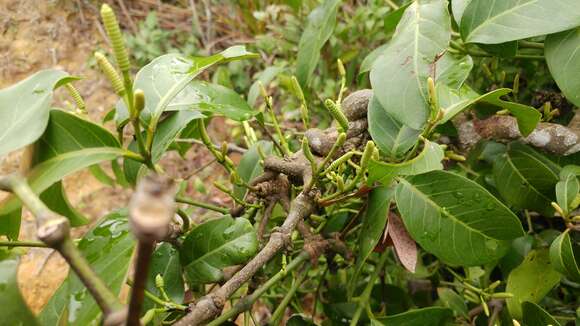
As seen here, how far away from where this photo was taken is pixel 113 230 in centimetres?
60

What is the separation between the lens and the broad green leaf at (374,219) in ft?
2.24

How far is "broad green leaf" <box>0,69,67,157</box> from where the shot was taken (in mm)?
508

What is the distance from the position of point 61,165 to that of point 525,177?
693 mm

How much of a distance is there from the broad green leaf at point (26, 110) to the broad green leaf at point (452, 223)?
1.45ft

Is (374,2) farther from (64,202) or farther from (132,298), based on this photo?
(132,298)

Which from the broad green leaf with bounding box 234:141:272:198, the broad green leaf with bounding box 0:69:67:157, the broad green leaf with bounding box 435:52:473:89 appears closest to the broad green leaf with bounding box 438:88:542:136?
the broad green leaf with bounding box 435:52:473:89

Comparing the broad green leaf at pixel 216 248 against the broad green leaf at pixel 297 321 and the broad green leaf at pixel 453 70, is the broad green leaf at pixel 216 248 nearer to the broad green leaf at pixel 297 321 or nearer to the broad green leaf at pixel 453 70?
the broad green leaf at pixel 297 321

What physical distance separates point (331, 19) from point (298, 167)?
0.38 metres

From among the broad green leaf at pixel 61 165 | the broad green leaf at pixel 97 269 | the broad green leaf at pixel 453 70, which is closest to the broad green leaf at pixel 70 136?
the broad green leaf at pixel 61 165

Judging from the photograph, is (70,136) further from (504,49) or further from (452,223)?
(504,49)

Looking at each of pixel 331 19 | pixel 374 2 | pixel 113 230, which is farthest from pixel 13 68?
pixel 113 230

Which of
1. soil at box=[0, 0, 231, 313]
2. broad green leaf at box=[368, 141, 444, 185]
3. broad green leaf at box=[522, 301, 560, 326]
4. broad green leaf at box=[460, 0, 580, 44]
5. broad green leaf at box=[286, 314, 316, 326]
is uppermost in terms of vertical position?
broad green leaf at box=[460, 0, 580, 44]

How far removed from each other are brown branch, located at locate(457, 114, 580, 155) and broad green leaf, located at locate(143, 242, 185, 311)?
53 cm

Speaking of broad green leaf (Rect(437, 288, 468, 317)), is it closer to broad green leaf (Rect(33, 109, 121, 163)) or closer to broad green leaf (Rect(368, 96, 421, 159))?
broad green leaf (Rect(368, 96, 421, 159))
